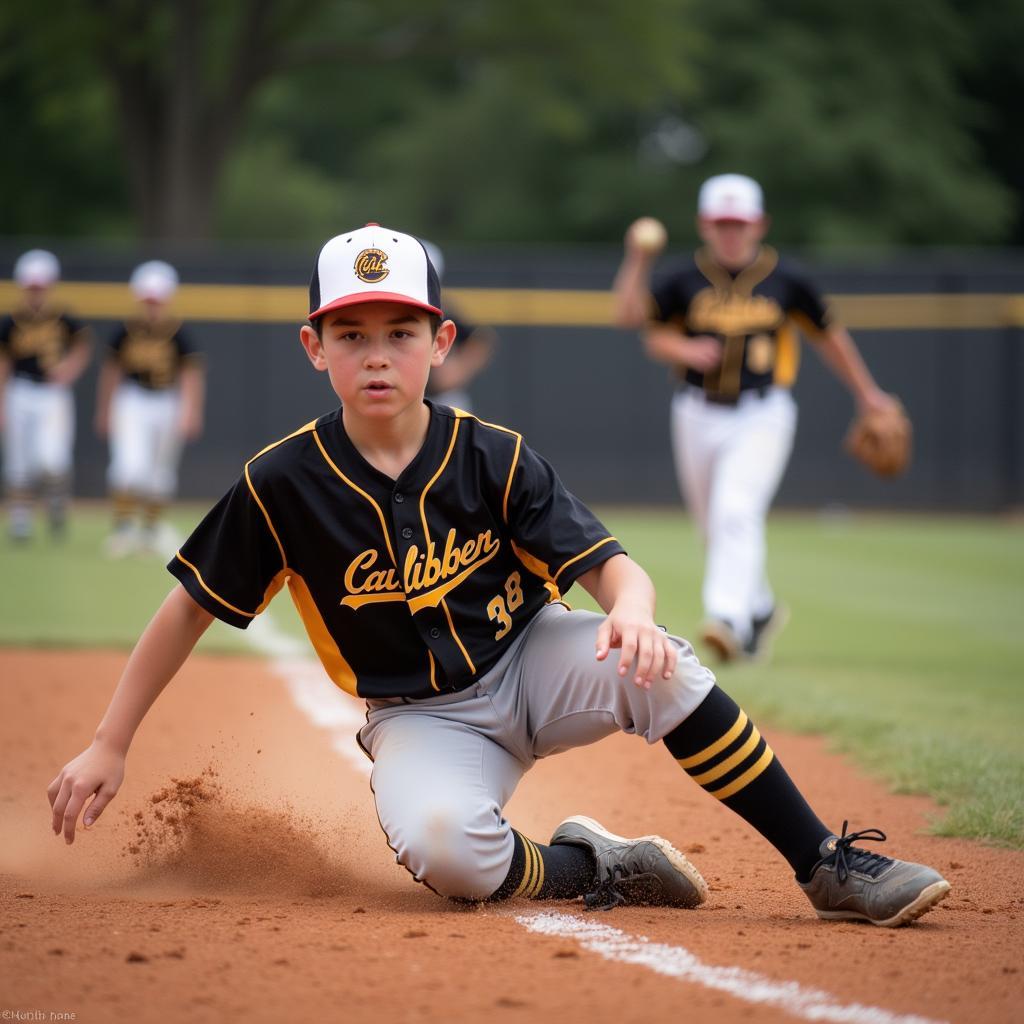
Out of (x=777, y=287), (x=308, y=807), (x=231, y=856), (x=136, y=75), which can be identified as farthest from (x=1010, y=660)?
(x=136, y=75)

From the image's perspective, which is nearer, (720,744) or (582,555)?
(720,744)

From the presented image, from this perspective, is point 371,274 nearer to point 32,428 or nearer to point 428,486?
point 428,486

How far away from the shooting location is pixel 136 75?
21703 mm

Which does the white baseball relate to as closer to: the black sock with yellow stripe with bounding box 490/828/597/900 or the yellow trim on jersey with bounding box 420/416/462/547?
the yellow trim on jersey with bounding box 420/416/462/547

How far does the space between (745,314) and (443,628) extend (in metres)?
4.08

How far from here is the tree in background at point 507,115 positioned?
2164 centimetres

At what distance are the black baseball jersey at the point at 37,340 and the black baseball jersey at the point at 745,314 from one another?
727 cm

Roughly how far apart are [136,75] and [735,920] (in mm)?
20624

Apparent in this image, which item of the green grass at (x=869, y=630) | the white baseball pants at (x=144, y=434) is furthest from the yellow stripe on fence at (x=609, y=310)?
→ the white baseball pants at (x=144, y=434)

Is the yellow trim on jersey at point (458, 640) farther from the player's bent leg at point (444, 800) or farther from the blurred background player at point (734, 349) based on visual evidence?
the blurred background player at point (734, 349)

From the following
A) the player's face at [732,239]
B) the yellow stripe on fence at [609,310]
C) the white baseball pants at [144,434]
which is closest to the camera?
the player's face at [732,239]

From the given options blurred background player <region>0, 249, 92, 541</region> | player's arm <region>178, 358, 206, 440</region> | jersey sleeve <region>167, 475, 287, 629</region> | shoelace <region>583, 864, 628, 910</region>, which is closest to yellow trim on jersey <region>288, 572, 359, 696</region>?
jersey sleeve <region>167, 475, 287, 629</region>

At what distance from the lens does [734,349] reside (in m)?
6.91

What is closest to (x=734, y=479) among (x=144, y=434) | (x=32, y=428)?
(x=144, y=434)
